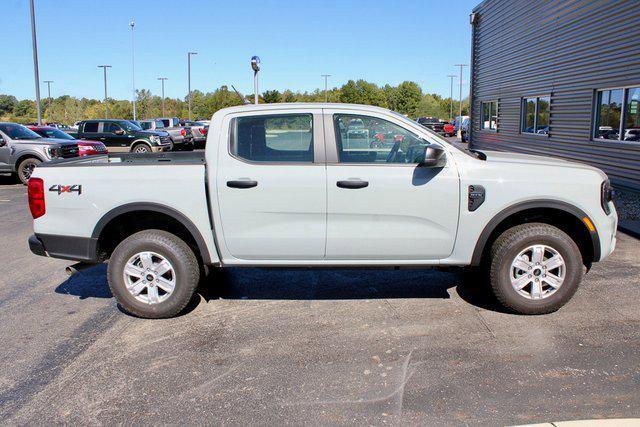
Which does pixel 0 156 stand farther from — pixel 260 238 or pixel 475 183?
pixel 475 183

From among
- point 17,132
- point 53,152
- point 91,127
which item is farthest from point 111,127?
point 53,152

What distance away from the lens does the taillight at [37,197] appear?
5.04 meters

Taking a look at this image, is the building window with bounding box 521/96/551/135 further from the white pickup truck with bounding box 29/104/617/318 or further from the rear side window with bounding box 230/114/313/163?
the rear side window with bounding box 230/114/313/163

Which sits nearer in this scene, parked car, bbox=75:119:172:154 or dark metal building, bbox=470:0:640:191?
dark metal building, bbox=470:0:640:191

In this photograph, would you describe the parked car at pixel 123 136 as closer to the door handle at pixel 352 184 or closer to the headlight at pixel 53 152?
the headlight at pixel 53 152

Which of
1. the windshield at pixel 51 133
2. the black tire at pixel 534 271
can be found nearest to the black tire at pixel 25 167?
the windshield at pixel 51 133

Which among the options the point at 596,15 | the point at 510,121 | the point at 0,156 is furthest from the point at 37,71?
the point at 596,15

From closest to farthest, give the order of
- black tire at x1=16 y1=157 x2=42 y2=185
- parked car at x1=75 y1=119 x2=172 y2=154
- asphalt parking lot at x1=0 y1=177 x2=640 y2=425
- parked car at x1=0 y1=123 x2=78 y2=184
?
asphalt parking lot at x1=0 y1=177 x2=640 y2=425
parked car at x1=0 y1=123 x2=78 y2=184
black tire at x1=16 y1=157 x2=42 y2=185
parked car at x1=75 y1=119 x2=172 y2=154

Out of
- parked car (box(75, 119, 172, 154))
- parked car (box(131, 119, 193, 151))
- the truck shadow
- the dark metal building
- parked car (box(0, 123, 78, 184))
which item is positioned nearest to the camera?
the truck shadow

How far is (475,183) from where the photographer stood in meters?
4.87

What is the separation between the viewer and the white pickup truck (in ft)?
16.0

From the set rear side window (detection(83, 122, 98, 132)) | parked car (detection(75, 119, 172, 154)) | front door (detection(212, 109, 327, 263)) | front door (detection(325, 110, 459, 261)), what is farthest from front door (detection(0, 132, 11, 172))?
front door (detection(325, 110, 459, 261))

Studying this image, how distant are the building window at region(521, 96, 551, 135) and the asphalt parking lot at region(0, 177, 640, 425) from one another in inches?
488

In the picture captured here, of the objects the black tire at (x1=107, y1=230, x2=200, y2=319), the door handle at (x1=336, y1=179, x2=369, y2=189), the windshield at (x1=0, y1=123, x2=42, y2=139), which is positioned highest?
the windshield at (x1=0, y1=123, x2=42, y2=139)
